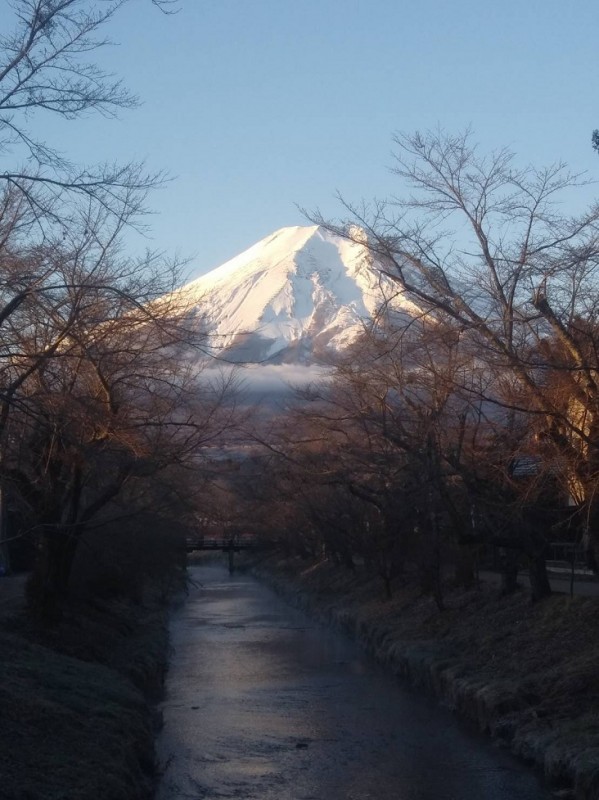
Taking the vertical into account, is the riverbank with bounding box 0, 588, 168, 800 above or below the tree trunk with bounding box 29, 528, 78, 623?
below

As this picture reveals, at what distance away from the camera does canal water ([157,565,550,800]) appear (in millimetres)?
13742

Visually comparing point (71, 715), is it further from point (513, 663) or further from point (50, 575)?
point (513, 663)

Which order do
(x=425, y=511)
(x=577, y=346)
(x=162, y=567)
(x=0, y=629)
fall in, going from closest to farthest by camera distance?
(x=577, y=346)
(x=0, y=629)
(x=425, y=511)
(x=162, y=567)

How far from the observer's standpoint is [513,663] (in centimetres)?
1941

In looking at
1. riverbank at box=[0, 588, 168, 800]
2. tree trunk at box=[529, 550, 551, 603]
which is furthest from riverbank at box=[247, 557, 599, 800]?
riverbank at box=[0, 588, 168, 800]

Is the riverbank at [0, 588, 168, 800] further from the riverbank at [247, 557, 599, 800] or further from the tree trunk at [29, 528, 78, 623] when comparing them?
the riverbank at [247, 557, 599, 800]

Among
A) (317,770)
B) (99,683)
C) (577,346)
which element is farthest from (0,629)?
(577,346)

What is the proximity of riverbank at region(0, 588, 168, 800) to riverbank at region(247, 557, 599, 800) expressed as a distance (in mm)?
5428

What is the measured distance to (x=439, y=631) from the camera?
26328 millimetres

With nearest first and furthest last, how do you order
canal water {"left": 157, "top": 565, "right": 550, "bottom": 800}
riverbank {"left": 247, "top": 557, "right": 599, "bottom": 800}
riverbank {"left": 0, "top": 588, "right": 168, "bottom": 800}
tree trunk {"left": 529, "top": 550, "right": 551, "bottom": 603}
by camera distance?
1. riverbank {"left": 0, "top": 588, "right": 168, "bottom": 800}
2. canal water {"left": 157, "top": 565, "right": 550, "bottom": 800}
3. riverbank {"left": 247, "top": 557, "right": 599, "bottom": 800}
4. tree trunk {"left": 529, "top": 550, "right": 551, "bottom": 603}

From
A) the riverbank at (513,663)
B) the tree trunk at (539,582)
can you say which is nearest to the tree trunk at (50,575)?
the riverbank at (513,663)

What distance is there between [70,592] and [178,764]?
11.8 metres

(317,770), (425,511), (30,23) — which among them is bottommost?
(317,770)

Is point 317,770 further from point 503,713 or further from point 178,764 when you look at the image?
point 503,713
